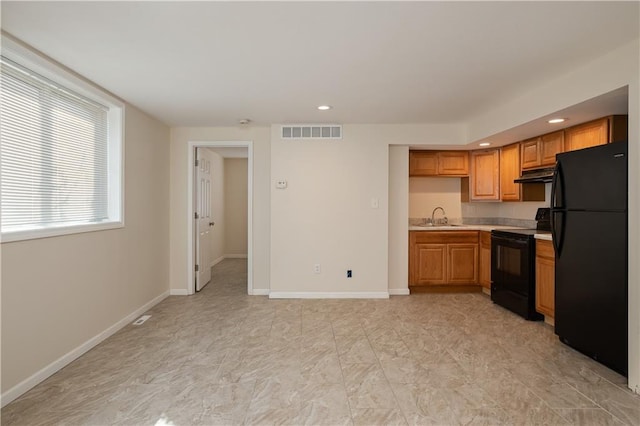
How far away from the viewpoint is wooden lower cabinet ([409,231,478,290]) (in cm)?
488

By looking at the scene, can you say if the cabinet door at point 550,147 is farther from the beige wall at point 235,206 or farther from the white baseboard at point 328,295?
the beige wall at point 235,206

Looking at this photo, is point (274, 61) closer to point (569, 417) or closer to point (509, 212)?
point (569, 417)

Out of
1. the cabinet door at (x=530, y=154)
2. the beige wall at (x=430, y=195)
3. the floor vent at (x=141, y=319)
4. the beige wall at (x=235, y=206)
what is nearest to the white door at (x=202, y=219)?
the floor vent at (x=141, y=319)

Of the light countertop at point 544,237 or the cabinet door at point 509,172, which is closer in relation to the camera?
the light countertop at point 544,237

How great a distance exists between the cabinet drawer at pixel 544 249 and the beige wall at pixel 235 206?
6291 millimetres

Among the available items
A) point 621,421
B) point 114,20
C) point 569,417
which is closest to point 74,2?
point 114,20

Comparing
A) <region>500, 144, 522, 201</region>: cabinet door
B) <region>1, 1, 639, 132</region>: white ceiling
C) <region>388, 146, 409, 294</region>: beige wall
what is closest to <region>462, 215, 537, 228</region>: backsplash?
<region>500, 144, 522, 201</region>: cabinet door

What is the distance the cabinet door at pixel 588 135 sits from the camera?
126 inches

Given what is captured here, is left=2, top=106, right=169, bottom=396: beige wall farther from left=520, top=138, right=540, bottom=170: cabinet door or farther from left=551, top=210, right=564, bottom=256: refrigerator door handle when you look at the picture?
left=520, top=138, right=540, bottom=170: cabinet door

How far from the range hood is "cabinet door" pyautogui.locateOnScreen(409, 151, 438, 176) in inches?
44.5

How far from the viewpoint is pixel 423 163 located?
521cm

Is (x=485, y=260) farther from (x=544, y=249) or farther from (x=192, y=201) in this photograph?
(x=192, y=201)

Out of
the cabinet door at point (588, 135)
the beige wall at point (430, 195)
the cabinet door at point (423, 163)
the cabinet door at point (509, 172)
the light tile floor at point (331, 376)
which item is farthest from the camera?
the beige wall at point (430, 195)

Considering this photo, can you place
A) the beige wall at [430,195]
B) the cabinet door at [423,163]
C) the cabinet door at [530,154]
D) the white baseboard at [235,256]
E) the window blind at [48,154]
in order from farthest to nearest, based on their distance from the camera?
the white baseboard at [235,256], the beige wall at [430,195], the cabinet door at [423,163], the cabinet door at [530,154], the window blind at [48,154]
